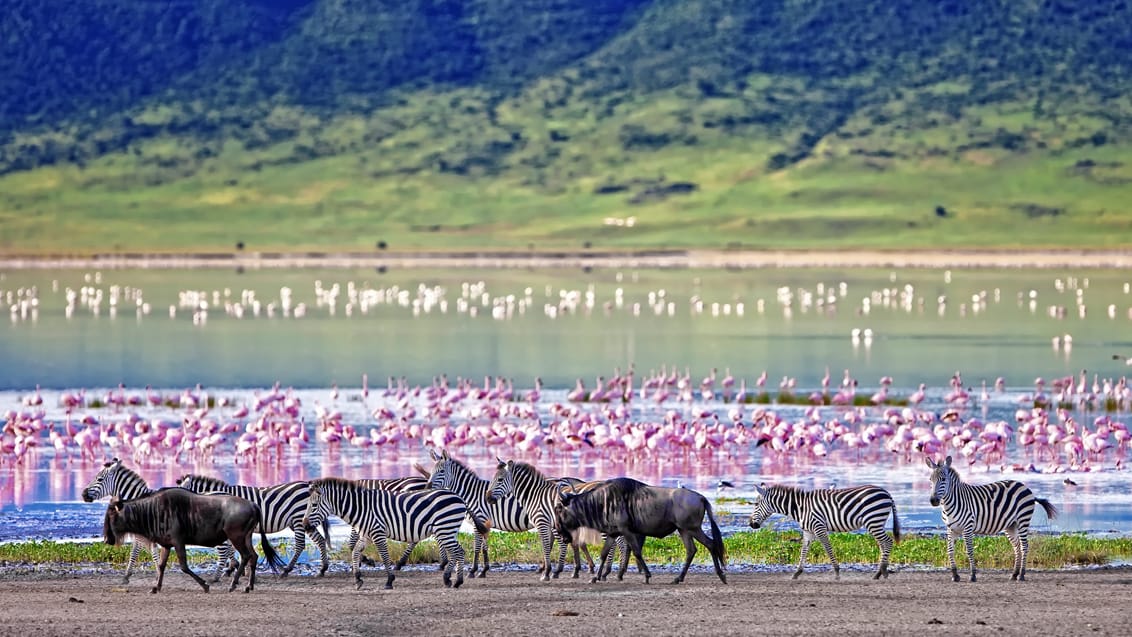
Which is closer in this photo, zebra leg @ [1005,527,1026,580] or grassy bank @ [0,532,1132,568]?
zebra leg @ [1005,527,1026,580]

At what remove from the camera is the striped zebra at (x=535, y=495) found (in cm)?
1778

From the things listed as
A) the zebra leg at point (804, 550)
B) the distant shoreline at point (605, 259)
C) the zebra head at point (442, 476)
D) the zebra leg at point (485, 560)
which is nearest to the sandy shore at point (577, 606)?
the zebra leg at point (485, 560)

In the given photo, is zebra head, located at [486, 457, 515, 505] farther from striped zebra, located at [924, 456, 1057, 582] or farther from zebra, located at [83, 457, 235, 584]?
striped zebra, located at [924, 456, 1057, 582]

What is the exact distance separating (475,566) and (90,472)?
10833 millimetres

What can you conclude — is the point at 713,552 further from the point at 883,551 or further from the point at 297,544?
the point at 297,544

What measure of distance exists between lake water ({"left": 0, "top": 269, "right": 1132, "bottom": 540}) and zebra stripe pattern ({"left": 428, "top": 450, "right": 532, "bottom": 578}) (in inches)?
156

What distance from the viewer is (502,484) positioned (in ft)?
59.5

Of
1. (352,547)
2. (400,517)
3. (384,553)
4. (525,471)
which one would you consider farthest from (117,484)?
(525,471)

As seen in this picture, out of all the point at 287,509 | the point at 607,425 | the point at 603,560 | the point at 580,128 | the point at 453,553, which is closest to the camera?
the point at 453,553

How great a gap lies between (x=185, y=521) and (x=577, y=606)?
10.8 feet

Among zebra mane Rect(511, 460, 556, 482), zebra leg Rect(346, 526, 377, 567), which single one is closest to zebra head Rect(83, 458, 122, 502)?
zebra leg Rect(346, 526, 377, 567)

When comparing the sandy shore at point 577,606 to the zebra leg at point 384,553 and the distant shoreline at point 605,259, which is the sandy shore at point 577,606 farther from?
the distant shoreline at point 605,259

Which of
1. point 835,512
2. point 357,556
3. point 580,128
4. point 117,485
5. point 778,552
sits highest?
point 580,128

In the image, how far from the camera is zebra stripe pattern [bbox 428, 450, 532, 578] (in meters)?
18.2
